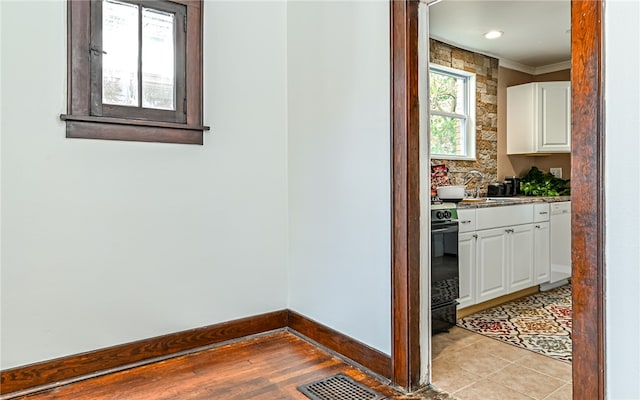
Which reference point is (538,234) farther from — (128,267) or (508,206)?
(128,267)

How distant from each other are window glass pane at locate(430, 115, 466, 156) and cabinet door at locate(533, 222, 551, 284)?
3.45 ft

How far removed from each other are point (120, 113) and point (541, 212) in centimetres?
359

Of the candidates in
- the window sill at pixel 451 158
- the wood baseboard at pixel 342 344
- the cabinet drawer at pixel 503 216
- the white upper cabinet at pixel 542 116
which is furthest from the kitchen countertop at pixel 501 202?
the wood baseboard at pixel 342 344

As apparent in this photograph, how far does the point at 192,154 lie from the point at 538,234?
3131 mm

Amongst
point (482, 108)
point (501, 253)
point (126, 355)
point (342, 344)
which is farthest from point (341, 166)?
point (482, 108)

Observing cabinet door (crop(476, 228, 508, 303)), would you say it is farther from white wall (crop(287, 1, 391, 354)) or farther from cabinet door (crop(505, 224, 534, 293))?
white wall (crop(287, 1, 391, 354))

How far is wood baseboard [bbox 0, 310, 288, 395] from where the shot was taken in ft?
6.83

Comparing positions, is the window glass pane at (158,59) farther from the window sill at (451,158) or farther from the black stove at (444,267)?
the window sill at (451,158)

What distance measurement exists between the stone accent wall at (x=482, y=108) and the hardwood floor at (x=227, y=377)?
7.77ft

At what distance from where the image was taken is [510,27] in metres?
3.75

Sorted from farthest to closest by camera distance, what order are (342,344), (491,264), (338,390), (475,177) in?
(475,177) → (491,264) → (342,344) → (338,390)

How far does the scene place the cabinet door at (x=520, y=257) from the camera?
3.51 m
